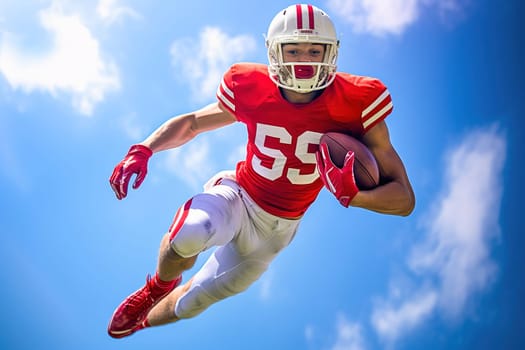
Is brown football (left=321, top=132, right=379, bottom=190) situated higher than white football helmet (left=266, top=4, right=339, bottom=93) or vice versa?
white football helmet (left=266, top=4, right=339, bottom=93)

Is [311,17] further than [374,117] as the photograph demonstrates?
Yes

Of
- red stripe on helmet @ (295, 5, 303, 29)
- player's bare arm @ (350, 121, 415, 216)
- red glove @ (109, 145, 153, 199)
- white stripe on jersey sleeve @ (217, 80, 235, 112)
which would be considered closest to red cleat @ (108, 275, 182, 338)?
red glove @ (109, 145, 153, 199)

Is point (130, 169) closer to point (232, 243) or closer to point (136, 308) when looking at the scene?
point (232, 243)

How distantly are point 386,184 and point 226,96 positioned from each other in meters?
1.17

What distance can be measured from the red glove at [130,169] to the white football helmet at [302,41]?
3.26 feet

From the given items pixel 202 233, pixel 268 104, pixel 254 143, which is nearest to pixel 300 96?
pixel 268 104

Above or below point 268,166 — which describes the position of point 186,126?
above

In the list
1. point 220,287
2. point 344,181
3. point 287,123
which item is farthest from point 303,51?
point 220,287

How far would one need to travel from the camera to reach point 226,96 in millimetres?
3707

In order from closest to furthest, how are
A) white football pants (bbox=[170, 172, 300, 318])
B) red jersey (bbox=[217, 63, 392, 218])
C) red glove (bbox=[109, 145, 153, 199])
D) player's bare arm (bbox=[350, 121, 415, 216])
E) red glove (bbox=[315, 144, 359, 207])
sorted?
red glove (bbox=[315, 144, 359, 207]), player's bare arm (bbox=[350, 121, 415, 216]), red jersey (bbox=[217, 63, 392, 218]), white football pants (bbox=[170, 172, 300, 318]), red glove (bbox=[109, 145, 153, 199])

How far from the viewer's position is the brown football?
3115 mm

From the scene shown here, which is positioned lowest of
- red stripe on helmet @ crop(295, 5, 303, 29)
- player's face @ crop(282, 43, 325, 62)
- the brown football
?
the brown football

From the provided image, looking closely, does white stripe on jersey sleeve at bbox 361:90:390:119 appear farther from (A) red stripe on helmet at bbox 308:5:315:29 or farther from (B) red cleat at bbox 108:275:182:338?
(B) red cleat at bbox 108:275:182:338

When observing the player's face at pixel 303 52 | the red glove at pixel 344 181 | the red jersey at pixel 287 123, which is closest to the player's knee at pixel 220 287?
the red jersey at pixel 287 123
